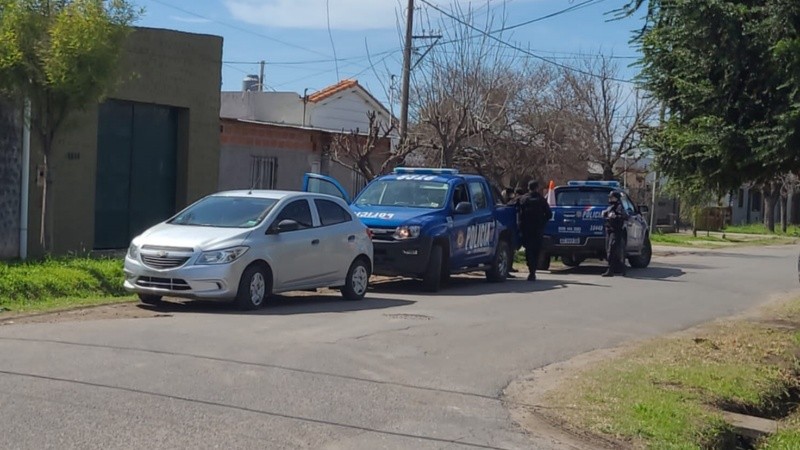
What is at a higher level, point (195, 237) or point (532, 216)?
point (532, 216)

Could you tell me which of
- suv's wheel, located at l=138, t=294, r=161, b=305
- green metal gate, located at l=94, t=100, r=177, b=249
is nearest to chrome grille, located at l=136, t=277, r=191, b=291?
suv's wheel, located at l=138, t=294, r=161, b=305

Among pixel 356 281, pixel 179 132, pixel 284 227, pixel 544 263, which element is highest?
pixel 179 132

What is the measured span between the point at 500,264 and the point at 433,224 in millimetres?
2882

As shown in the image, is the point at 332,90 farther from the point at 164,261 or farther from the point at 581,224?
the point at 164,261

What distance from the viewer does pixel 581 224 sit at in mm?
23141

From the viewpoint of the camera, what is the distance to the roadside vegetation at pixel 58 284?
14.2 m

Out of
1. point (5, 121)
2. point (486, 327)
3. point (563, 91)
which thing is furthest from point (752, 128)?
point (563, 91)

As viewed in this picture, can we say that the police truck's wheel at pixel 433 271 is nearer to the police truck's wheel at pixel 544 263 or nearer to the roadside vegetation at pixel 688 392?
the roadside vegetation at pixel 688 392

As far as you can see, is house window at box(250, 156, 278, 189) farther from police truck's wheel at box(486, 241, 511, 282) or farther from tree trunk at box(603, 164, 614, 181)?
tree trunk at box(603, 164, 614, 181)

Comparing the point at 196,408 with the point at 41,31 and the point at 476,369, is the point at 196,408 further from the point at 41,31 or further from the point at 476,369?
the point at 41,31

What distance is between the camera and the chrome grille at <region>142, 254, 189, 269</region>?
44.3 feet

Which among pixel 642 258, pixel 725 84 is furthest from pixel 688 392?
pixel 642 258

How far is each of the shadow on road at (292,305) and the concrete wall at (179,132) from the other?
3882 mm

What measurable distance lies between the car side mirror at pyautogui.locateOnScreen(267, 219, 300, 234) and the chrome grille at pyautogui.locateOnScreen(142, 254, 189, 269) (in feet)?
4.44
